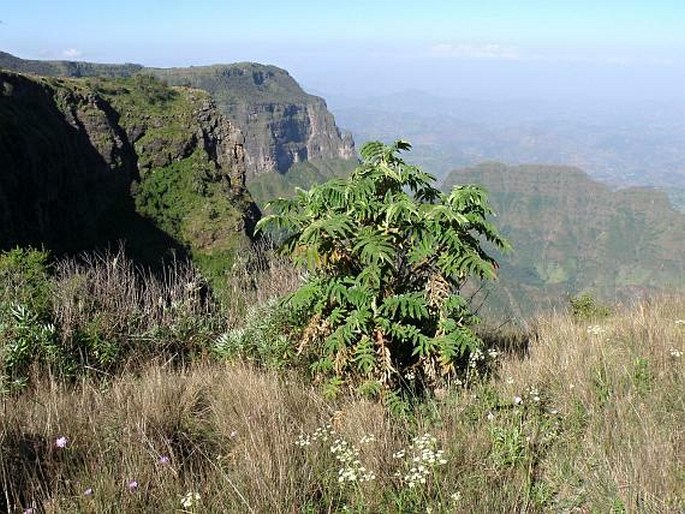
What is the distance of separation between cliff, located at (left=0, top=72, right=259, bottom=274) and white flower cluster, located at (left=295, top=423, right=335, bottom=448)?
143ft

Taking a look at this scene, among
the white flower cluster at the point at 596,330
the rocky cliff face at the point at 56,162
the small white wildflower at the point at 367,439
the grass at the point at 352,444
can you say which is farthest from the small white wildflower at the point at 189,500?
the rocky cliff face at the point at 56,162

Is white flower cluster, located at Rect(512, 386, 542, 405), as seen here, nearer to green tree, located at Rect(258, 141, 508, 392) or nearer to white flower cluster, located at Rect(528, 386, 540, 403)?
white flower cluster, located at Rect(528, 386, 540, 403)

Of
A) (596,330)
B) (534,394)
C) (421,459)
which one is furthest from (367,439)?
(596,330)

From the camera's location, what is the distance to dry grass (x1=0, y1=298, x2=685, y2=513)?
2486mm

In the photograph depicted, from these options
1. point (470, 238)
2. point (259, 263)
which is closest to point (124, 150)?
point (259, 263)

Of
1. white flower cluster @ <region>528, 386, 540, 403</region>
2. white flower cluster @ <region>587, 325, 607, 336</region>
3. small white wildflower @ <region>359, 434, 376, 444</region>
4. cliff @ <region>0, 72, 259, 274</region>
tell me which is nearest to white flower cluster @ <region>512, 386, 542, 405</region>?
white flower cluster @ <region>528, 386, 540, 403</region>

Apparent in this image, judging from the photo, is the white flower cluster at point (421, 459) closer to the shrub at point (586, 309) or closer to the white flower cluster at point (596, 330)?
the white flower cluster at point (596, 330)

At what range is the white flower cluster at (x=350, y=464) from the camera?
254cm

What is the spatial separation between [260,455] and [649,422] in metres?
2.06

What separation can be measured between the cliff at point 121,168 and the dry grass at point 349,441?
43.0 metres

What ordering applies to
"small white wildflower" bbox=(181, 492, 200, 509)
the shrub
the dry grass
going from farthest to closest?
1. the shrub
2. the dry grass
3. "small white wildflower" bbox=(181, 492, 200, 509)

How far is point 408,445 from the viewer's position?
3.08m

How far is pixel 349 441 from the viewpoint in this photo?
3076mm

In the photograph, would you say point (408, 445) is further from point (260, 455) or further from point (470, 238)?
point (470, 238)
